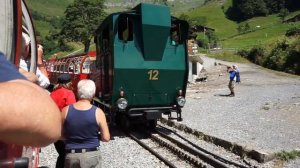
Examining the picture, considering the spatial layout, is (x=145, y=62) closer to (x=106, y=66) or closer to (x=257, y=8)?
(x=106, y=66)

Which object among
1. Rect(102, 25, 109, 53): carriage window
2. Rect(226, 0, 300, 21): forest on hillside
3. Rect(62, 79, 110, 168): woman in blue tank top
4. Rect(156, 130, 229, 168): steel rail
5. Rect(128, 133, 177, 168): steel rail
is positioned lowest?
Rect(128, 133, 177, 168): steel rail

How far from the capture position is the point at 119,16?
1164 cm

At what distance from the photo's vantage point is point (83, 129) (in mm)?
4730

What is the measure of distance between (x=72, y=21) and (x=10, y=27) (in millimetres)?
81307

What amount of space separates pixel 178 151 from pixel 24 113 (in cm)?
869

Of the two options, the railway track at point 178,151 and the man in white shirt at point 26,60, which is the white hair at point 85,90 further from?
the railway track at point 178,151

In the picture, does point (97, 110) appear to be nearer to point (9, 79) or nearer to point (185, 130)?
point (9, 79)

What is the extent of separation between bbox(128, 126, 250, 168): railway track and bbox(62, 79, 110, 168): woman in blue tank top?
378cm

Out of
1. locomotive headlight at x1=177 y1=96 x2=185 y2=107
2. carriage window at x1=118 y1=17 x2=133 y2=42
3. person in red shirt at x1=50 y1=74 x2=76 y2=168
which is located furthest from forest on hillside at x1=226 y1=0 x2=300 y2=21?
person in red shirt at x1=50 y1=74 x2=76 y2=168

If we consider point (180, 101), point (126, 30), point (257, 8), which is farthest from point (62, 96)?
point (257, 8)

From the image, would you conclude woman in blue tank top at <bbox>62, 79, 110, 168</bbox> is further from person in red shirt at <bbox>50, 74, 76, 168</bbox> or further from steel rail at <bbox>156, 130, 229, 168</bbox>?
steel rail at <bbox>156, 130, 229, 168</bbox>

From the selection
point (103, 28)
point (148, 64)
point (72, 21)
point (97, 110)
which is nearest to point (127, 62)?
point (148, 64)

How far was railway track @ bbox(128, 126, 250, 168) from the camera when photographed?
8.45 meters

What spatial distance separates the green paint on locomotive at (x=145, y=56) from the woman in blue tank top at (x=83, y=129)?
6597 mm
